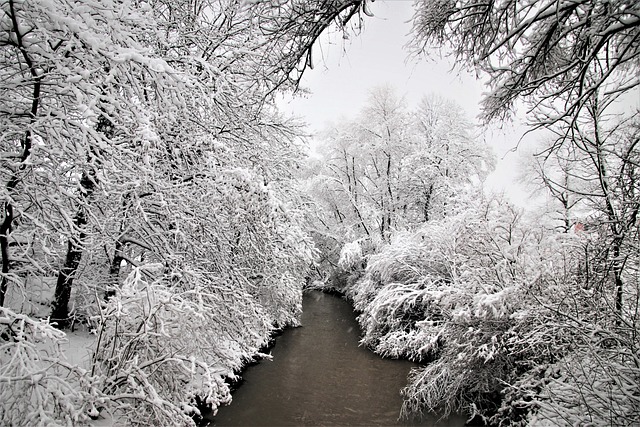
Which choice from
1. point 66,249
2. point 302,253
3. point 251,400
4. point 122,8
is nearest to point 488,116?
point 122,8

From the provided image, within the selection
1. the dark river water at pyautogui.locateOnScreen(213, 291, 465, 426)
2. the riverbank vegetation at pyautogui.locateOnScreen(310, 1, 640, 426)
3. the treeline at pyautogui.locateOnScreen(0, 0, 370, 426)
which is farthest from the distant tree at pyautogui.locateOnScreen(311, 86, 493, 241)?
the treeline at pyautogui.locateOnScreen(0, 0, 370, 426)

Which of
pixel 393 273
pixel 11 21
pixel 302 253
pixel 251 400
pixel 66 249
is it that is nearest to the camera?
pixel 11 21

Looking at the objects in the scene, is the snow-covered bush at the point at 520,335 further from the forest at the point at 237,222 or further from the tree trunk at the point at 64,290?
the tree trunk at the point at 64,290

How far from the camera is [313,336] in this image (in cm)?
1318

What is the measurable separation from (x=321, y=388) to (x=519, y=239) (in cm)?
554

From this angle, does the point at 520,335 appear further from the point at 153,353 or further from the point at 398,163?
the point at 398,163

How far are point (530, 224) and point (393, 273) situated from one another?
5255 mm

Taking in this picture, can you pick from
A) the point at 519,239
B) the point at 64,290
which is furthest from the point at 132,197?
the point at 519,239

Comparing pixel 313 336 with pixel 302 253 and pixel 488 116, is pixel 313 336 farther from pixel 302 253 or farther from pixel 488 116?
pixel 488 116

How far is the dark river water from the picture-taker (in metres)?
7.27

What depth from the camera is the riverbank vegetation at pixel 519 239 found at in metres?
3.23

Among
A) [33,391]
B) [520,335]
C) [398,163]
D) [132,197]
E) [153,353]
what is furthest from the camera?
[398,163]

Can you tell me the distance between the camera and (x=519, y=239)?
25.4 feet

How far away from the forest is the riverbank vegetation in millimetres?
46
